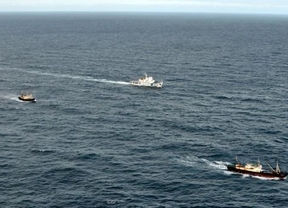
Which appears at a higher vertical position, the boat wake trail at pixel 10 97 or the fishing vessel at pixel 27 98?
the fishing vessel at pixel 27 98

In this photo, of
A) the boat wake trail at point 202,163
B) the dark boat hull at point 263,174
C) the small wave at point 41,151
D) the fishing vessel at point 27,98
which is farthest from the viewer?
the fishing vessel at point 27,98

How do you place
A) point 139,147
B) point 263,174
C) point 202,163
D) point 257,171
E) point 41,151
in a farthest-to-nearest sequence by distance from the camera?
point 139,147 → point 41,151 → point 202,163 → point 263,174 → point 257,171

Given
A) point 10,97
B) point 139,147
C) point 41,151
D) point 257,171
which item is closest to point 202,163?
point 257,171

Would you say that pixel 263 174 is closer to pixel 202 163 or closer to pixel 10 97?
pixel 202 163

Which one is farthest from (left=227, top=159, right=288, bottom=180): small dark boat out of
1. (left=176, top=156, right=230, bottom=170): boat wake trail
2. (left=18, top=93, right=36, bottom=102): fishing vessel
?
(left=18, top=93, right=36, bottom=102): fishing vessel

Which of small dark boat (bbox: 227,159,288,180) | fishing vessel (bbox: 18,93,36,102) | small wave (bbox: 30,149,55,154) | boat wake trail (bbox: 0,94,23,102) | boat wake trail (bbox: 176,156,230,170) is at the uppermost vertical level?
fishing vessel (bbox: 18,93,36,102)

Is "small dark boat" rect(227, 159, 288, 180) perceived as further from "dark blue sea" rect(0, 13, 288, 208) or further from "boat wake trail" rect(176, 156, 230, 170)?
"boat wake trail" rect(176, 156, 230, 170)

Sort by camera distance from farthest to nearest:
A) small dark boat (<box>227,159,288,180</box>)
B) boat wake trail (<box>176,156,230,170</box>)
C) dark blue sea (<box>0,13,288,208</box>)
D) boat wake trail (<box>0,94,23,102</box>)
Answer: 1. boat wake trail (<box>0,94,23,102</box>)
2. boat wake trail (<box>176,156,230,170</box>)
3. small dark boat (<box>227,159,288,180</box>)
4. dark blue sea (<box>0,13,288,208</box>)

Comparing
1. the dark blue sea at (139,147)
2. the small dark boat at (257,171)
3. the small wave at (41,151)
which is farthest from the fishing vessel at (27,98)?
the small dark boat at (257,171)

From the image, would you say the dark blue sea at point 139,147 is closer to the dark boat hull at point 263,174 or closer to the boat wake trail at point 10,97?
the boat wake trail at point 10,97

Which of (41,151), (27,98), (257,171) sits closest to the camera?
(257,171)

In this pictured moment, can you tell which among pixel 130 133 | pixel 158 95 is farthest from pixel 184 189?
pixel 158 95
